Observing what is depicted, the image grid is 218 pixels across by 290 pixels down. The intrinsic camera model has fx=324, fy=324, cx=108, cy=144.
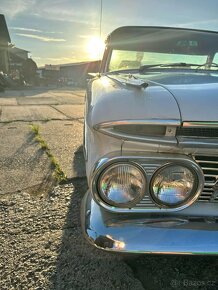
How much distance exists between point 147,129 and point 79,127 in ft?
15.8

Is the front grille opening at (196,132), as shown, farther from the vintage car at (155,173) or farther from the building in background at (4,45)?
the building in background at (4,45)

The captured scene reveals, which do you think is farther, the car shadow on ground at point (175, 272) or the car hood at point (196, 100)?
the car shadow on ground at point (175, 272)

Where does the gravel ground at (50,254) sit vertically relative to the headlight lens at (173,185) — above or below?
below

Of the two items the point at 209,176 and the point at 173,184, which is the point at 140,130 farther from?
the point at 209,176

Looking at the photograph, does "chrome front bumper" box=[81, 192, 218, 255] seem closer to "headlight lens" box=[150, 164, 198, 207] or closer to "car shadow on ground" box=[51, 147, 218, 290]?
"headlight lens" box=[150, 164, 198, 207]

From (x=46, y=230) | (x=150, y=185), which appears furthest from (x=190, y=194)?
(x=46, y=230)

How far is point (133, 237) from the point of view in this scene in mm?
1512

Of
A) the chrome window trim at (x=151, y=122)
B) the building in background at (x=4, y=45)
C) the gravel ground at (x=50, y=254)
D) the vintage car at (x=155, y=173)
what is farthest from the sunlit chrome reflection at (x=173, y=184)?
the building in background at (x=4, y=45)

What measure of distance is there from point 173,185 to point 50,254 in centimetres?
105

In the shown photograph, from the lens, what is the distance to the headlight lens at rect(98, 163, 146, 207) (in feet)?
5.01

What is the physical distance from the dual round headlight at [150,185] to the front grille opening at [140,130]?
15 cm

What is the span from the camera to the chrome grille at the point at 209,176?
5.10 ft

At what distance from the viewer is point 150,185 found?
1548 mm

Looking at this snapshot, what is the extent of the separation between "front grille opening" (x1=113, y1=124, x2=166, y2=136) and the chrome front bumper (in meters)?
0.42
